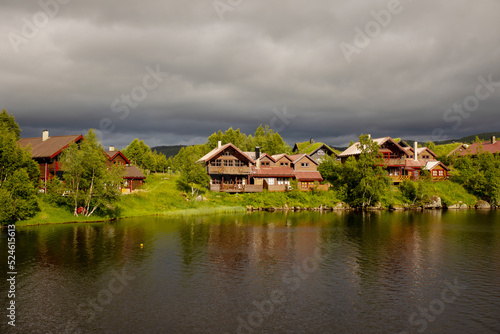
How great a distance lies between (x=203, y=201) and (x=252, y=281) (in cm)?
4944

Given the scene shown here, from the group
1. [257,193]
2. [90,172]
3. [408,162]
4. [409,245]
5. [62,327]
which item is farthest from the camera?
[408,162]

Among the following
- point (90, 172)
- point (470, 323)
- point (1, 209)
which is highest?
point (90, 172)

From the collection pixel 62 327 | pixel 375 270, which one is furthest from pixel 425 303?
pixel 62 327

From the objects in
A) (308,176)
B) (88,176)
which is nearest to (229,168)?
(308,176)

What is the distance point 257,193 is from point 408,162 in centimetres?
4936

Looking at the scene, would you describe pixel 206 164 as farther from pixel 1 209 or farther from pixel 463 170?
pixel 463 170

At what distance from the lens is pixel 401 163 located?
9988cm

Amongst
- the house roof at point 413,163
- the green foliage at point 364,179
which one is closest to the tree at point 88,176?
the green foliage at point 364,179

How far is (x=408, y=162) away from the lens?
106375 mm

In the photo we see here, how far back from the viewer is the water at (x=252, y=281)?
73.4 feet

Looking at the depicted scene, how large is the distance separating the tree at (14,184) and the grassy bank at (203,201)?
195 cm

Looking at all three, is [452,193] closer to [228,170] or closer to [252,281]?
[228,170]

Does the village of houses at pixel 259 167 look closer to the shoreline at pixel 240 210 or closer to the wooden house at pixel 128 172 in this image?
the wooden house at pixel 128 172

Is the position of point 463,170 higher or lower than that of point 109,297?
higher
